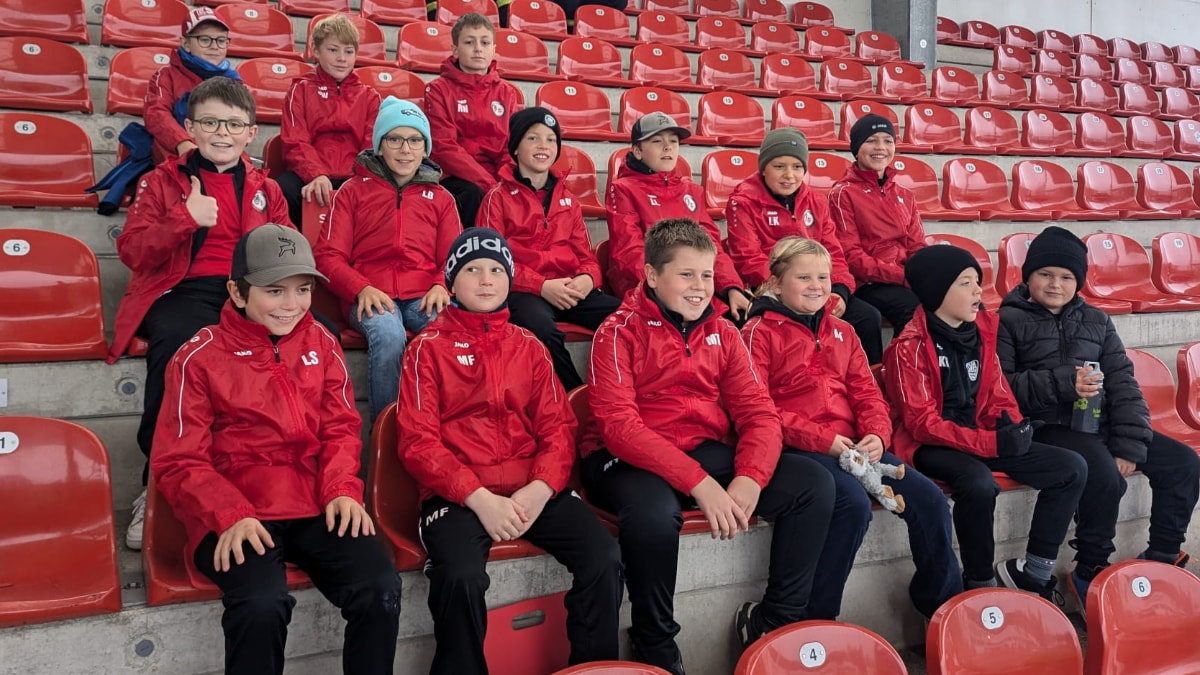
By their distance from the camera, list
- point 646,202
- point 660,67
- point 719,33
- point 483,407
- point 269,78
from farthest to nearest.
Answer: point 719,33 < point 660,67 < point 269,78 < point 646,202 < point 483,407

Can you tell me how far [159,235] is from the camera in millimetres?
2746

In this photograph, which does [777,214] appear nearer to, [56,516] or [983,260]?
[983,260]

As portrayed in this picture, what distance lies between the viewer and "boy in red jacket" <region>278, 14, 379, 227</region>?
12.7 feet

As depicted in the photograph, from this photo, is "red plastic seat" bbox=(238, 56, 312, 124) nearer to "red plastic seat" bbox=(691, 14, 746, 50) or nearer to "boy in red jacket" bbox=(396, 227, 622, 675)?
"boy in red jacket" bbox=(396, 227, 622, 675)

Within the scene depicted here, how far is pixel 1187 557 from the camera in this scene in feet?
10.9

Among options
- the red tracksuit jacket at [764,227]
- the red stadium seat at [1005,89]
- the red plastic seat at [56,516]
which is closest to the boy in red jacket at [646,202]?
the red tracksuit jacket at [764,227]

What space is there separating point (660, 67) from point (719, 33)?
1.63 m

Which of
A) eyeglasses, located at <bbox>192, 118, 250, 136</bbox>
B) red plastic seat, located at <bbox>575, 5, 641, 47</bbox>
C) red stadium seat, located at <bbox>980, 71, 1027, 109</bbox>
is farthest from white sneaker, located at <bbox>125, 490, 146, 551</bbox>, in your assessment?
red stadium seat, located at <bbox>980, 71, 1027, 109</bbox>

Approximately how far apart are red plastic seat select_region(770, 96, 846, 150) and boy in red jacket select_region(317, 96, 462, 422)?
3.58 meters

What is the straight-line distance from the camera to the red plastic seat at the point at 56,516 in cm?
202

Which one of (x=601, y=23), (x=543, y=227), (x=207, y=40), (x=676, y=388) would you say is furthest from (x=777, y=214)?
(x=601, y=23)

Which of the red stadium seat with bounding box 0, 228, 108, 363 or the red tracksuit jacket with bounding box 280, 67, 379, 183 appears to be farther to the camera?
the red tracksuit jacket with bounding box 280, 67, 379, 183

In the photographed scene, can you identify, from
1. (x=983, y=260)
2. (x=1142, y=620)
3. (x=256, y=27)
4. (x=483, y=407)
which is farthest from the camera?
(x=256, y=27)

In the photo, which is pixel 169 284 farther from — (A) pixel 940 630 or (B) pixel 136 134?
(A) pixel 940 630
